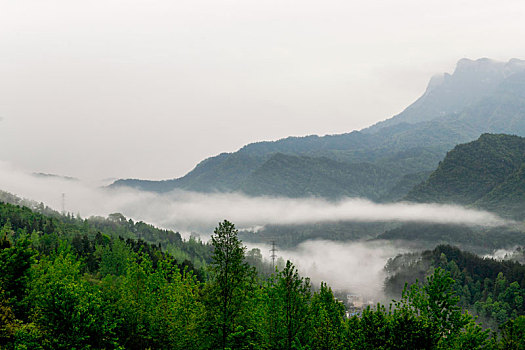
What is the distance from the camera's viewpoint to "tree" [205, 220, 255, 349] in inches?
2172

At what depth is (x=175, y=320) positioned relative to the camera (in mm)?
59062

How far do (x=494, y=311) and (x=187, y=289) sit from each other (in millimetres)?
160167

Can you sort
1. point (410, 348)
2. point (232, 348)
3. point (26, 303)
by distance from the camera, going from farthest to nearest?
point (26, 303), point (232, 348), point (410, 348)

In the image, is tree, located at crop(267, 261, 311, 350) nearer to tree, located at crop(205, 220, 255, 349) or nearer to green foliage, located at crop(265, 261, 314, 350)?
green foliage, located at crop(265, 261, 314, 350)

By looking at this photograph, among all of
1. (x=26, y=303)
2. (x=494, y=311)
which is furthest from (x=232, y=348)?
(x=494, y=311)

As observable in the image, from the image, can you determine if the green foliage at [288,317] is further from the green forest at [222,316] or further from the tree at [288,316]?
the green forest at [222,316]

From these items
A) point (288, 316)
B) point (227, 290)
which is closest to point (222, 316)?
point (227, 290)

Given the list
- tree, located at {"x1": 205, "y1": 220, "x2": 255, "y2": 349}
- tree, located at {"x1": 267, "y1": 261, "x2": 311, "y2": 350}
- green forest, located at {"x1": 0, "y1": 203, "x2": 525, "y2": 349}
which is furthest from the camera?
tree, located at {"x1": 267, "y1": 261, "x2": 311, "y2": 350}

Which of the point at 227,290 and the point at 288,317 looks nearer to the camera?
the point at 227,290

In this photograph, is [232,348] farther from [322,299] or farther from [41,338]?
[322,299]

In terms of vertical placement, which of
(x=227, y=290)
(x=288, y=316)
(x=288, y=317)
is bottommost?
(x=288, y=317)

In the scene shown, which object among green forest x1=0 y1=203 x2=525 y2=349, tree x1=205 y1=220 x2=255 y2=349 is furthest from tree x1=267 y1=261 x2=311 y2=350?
tree x1=205 y1=220 x2=255 y2=349

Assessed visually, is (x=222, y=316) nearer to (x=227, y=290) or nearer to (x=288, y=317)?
(x=227, y=290)

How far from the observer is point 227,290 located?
5609cm
